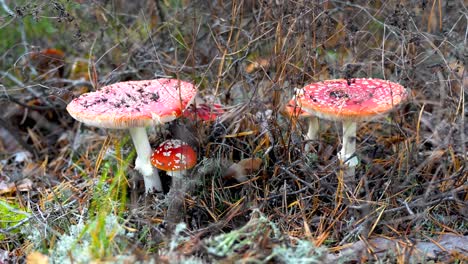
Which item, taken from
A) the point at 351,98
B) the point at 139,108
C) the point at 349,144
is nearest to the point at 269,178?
the point at 349,144

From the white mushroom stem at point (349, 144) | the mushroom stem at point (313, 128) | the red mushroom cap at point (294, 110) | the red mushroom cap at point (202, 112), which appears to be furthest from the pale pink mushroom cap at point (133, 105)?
the white mushroom stem at point (349, 144)

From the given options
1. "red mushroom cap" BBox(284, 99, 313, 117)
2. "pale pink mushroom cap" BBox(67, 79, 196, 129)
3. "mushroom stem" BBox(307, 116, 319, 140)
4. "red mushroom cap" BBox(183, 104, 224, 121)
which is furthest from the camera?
"mushroom stem" BBox(307, 116, 319, 140)

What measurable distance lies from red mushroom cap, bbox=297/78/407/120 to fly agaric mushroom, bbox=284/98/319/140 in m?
0.18

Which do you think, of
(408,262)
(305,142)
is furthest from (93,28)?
(408,262)

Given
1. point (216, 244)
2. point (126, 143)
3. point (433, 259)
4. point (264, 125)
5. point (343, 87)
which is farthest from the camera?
point (126, 143)

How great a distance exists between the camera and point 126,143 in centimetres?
407

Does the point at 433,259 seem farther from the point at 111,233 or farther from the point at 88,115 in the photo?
the point at 88,115

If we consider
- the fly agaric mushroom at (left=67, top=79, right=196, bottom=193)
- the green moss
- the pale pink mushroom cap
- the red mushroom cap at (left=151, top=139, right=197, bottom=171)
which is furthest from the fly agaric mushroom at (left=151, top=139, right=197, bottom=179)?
the green moss

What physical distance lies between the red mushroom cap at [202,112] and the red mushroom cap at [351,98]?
75 cm

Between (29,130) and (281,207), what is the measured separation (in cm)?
276

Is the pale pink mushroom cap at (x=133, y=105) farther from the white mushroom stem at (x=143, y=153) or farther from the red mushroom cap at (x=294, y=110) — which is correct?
the red mushroom cap at (x=294, y=110)

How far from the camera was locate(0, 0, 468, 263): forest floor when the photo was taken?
278 cm

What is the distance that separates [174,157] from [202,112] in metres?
0.43

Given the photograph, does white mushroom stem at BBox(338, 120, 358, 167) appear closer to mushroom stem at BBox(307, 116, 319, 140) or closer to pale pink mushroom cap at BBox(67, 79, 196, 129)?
mushroom stem at BBox(307, 116, 319, 140)
